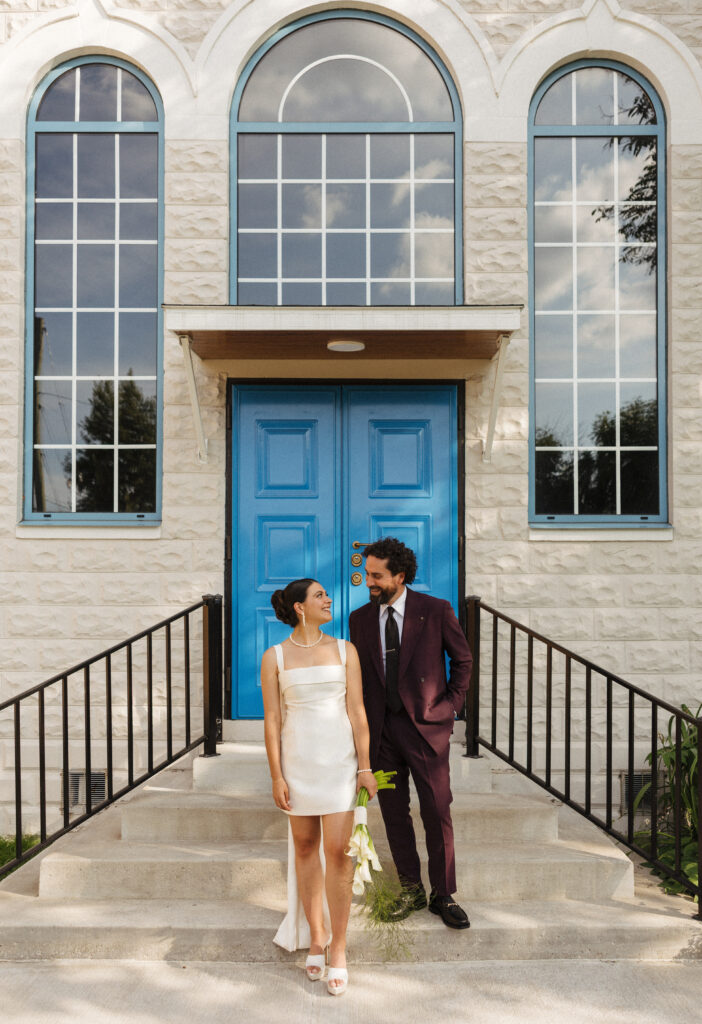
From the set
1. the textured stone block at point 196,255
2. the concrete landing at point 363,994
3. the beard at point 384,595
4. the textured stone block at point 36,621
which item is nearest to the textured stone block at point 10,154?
the textured stone block at point 196,255

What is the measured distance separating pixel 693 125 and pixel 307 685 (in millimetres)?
4961

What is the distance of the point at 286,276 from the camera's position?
6.11m

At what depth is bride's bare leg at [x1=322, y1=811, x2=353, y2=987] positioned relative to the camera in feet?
12.0

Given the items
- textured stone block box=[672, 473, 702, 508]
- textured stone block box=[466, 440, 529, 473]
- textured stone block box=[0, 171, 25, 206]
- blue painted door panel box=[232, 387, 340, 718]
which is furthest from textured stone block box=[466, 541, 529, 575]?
textured stone block box=[0, 171, 25, 206]

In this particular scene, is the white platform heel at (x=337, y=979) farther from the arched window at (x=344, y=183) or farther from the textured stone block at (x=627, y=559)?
the arched window at (x=344, y=183)

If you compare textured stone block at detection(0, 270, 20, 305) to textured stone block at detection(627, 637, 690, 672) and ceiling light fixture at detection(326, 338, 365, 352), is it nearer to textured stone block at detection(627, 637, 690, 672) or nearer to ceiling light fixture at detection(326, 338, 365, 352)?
ceiling light fixture at detection(326, 338, 365, 352)

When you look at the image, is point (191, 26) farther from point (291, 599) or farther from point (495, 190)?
point (291, 599)

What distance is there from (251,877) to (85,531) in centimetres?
275

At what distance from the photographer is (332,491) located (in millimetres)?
5957

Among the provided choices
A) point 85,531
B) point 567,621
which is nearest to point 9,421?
point 85,531

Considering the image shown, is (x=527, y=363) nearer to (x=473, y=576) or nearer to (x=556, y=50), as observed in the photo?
(x=473, y=576)

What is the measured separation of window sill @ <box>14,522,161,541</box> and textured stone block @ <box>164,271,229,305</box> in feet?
5.32

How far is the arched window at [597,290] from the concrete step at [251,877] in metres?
2.57

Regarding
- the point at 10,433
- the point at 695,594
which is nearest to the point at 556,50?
the point at 695,594
